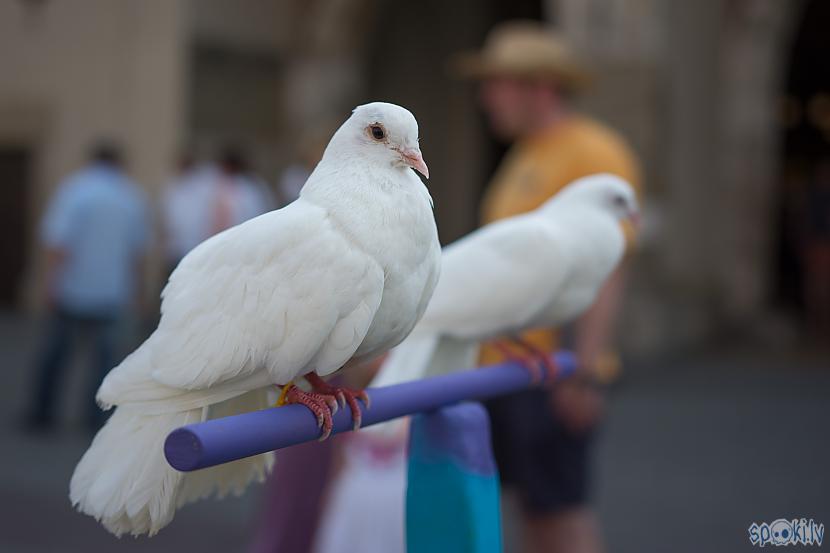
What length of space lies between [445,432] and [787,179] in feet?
47.3

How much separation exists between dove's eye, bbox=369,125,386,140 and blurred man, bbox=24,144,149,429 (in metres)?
4.52

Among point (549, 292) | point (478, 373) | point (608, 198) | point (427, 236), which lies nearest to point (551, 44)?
point (608, 198)

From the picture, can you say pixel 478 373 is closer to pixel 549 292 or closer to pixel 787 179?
pixel 549 292

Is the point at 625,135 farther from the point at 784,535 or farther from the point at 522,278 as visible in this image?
the point at 784,535

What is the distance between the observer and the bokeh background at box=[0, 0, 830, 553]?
5887 millimetres

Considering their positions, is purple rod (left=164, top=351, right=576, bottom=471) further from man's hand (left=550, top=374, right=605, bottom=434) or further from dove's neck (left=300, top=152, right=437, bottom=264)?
man's hand (left=550, top=374, right=605, bottom=434)

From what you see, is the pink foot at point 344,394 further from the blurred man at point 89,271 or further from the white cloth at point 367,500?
the blurred man at point 89,271

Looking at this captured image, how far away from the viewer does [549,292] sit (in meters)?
2.22

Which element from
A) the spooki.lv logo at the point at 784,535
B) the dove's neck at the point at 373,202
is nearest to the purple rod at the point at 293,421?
the dove's neck at the point at 373,202

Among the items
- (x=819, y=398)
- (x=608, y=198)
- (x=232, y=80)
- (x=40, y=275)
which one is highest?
(x=608, y=198)

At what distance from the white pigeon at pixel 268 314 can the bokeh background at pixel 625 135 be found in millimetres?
3378

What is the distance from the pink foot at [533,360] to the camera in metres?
2.29

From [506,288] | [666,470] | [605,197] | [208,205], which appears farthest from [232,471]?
[208,205]

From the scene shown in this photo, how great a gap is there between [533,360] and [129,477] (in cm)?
115
